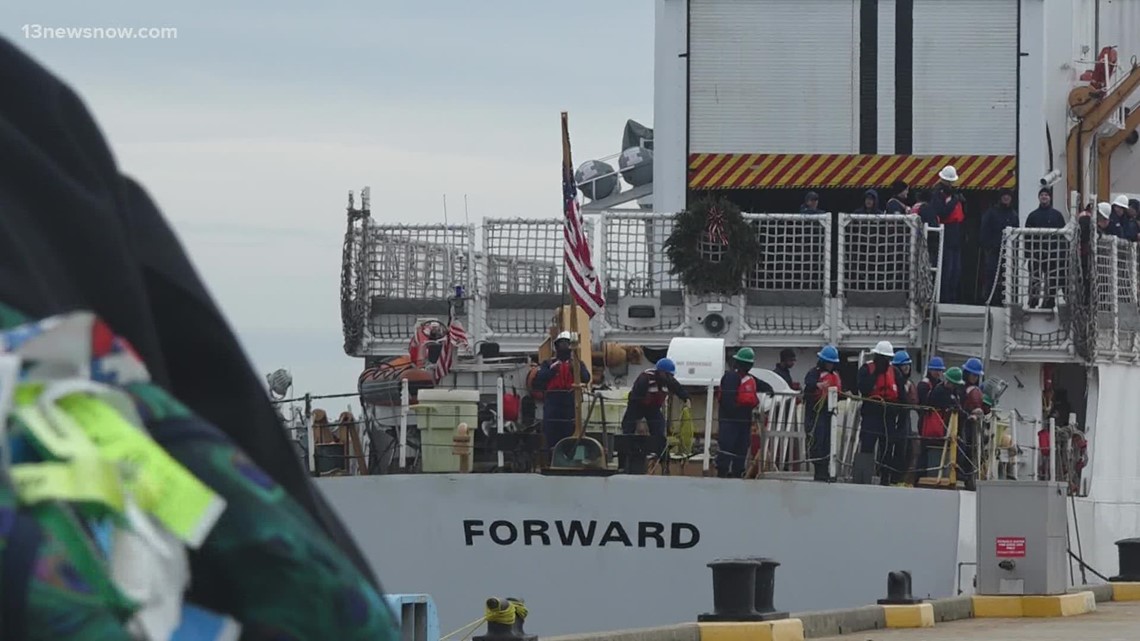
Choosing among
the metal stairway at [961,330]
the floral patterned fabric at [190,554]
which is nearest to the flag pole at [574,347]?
the metal stairway at [961,330]

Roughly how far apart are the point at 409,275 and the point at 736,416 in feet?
16.8

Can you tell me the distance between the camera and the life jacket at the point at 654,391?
17109 millimetres

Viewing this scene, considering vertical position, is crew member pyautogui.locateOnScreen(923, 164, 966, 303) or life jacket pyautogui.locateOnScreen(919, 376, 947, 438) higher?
crew member pyautogui.locateOnScreen(923, 164, 966, 303)

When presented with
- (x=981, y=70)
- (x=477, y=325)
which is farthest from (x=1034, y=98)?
(x=477, y=325)

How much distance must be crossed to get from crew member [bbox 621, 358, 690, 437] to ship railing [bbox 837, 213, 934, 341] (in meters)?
4.11

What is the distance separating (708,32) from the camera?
2345cm

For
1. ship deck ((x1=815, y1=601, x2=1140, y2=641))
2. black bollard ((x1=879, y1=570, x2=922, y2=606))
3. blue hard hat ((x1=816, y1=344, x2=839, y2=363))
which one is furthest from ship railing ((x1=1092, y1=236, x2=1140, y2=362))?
black bollard ((x1=879, y1=570, x2=922, y2=606))

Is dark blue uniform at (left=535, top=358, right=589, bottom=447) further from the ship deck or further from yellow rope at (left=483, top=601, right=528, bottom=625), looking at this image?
yellow rope at (left=483, top=601, right=528, bottom=625)

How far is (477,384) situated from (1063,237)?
20.1 ft

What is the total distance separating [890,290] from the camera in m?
21.8

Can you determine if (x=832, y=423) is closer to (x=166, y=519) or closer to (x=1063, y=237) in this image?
(x=1063, y=237)

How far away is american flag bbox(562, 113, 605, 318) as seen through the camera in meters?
18.1

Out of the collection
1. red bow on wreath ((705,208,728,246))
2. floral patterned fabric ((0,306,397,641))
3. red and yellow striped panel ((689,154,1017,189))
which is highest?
red and yellow striped panel ((689,154,1017,189))

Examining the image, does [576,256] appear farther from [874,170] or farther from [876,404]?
[874,170]
